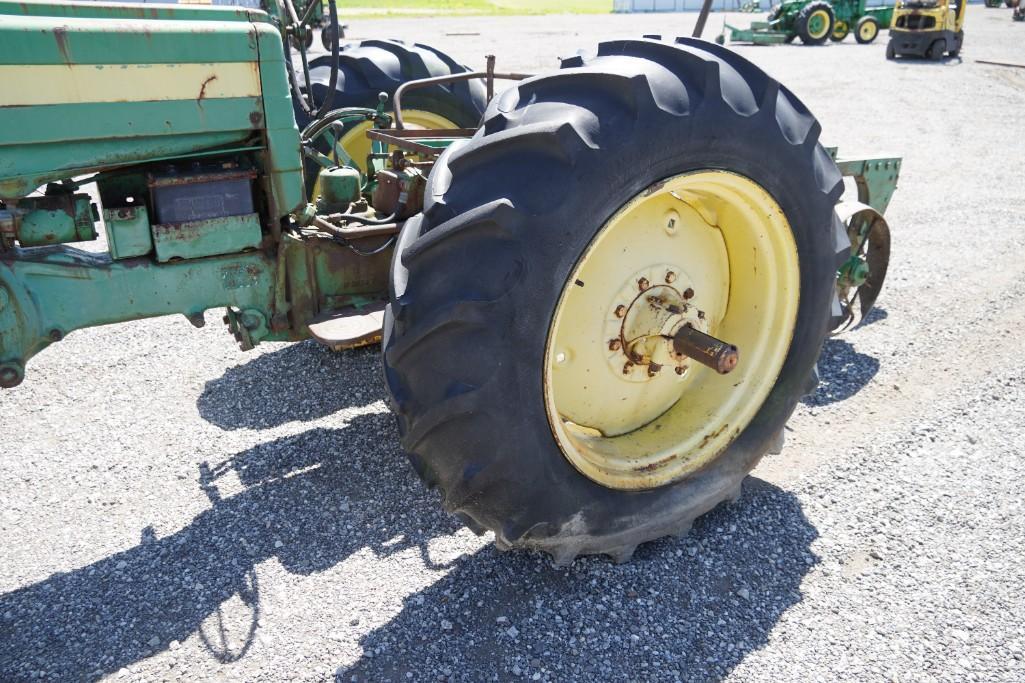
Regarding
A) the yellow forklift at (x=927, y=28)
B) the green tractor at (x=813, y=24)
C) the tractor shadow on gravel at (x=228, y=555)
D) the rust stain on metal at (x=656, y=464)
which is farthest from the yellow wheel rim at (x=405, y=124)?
the green tractor at (x=813, y=24)

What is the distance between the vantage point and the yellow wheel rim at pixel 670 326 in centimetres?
243

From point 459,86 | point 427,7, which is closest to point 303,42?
point 459,86

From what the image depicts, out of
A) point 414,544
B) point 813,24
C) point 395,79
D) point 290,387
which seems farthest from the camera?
point 813,24

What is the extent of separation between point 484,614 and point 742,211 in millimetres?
1357

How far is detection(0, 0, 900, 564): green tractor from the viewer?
6.44 ft

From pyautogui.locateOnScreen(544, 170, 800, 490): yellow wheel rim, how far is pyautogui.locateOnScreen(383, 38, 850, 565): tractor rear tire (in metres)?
0.15

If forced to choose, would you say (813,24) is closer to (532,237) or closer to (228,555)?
(532,237)

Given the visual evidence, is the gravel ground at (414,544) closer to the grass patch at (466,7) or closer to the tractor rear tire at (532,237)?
the tractor rear tire at (532,237)

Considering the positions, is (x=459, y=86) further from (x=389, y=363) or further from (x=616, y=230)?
(x=389, y=363)

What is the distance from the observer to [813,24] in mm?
19047

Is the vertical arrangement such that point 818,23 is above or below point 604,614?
above

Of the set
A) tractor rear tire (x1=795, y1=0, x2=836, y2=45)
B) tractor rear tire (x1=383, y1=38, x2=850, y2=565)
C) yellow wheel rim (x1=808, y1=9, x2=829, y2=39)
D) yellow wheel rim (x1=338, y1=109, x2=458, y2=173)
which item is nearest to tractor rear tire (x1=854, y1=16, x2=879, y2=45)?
tractor rear tire (x1=795, y1=0, x2=836, y2=45)

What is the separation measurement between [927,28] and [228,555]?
17547mm

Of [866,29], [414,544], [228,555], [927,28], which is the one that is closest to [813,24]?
[866,29]
